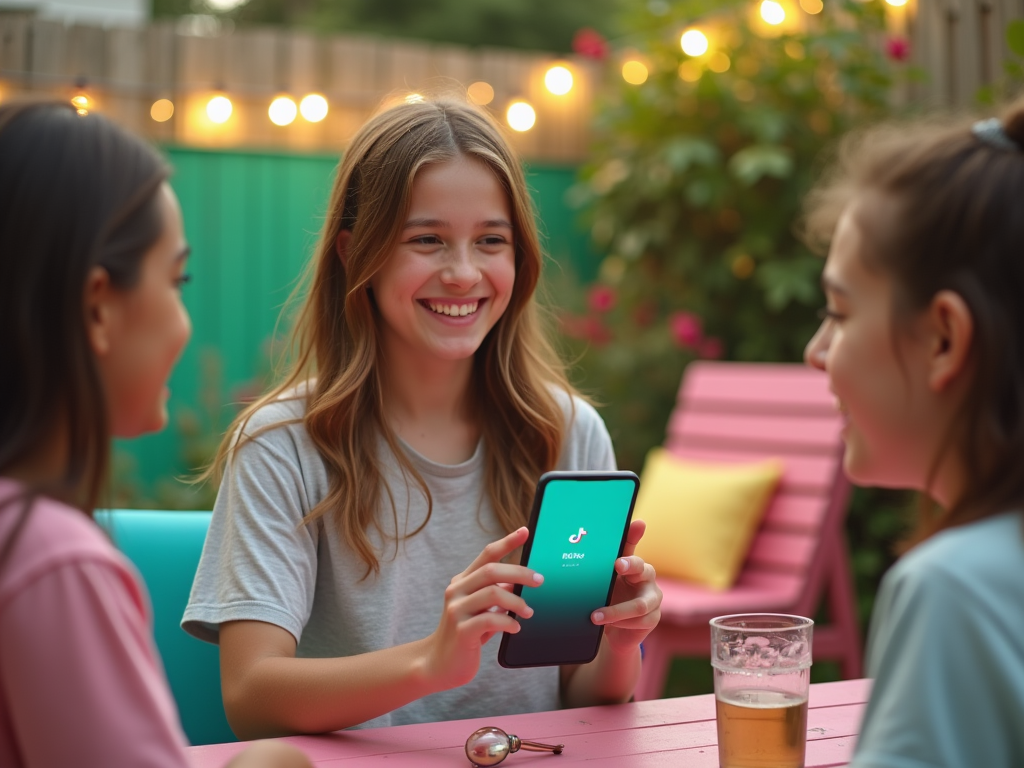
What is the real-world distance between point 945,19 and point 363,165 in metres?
3.25

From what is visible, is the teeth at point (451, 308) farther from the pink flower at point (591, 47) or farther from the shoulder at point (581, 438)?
the pink flower at point (591, 47)

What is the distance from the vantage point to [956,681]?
2.64ft

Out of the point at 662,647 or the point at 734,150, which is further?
the point at 734,150

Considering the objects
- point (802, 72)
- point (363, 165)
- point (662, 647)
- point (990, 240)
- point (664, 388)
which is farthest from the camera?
point (664, 388)

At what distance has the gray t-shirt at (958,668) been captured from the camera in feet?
2.62

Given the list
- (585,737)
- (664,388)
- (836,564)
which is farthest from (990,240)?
(664,388)

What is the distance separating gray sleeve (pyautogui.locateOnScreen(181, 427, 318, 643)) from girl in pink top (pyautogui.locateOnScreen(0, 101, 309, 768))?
50 cm

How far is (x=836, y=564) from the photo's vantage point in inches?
144

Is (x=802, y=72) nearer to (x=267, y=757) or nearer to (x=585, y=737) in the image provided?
(x=585, y=737)

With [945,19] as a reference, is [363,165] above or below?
below

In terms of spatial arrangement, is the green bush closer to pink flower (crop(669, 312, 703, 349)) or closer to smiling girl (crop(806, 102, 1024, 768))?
pink flower (crop(669, 312, 703, 349))

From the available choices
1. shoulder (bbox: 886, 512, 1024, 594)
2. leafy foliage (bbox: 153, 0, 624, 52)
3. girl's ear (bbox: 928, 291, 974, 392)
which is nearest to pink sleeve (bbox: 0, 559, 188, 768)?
shoulder (bbox: 886, 512, 1024, 594)

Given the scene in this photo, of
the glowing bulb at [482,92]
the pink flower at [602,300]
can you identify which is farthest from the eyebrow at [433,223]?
the glowing bulb at [482,92]

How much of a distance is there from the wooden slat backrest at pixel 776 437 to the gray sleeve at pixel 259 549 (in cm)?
223
